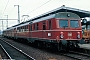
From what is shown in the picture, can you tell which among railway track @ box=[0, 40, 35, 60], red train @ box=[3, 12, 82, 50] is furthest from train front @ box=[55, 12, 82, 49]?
railway track @ box=[0, 40, 35, 60]

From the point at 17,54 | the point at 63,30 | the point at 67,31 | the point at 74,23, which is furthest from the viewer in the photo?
the point at 17,54

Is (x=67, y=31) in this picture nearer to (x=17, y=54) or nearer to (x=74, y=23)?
(x=74, y=23)

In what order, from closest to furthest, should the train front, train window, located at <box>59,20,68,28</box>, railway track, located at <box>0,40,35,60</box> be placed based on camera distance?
railway track, located at <box>0,40,35,60</box>, the train front, train window, located at <box>59,20,68,28</box>

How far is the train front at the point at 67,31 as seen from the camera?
15.5 m

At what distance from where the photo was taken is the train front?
51.0 feet

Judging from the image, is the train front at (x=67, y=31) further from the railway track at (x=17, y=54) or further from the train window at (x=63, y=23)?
the railway track at (x=17, y=54)

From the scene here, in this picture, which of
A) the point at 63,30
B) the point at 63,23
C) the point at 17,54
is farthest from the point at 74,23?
the point at 17,54

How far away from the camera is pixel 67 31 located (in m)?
15.8

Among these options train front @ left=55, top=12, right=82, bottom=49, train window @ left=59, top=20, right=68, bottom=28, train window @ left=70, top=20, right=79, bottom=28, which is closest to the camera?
train front @ left=55, top=12, right=82, bottom=49

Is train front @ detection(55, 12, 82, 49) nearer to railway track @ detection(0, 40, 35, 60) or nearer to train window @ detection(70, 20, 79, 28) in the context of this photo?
train window @ detection(70, 20, 79, 28)

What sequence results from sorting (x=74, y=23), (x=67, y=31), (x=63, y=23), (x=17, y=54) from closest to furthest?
1. (x=67, y=31)
2. (x=63, y=23)
3. (x=74, y=23)
4. (x=17, y=54)

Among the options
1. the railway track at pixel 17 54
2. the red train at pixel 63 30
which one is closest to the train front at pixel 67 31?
the red train at pixel 63 30

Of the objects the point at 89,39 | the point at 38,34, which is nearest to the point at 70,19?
the point at 38,34

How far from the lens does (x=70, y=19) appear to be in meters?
16.2
